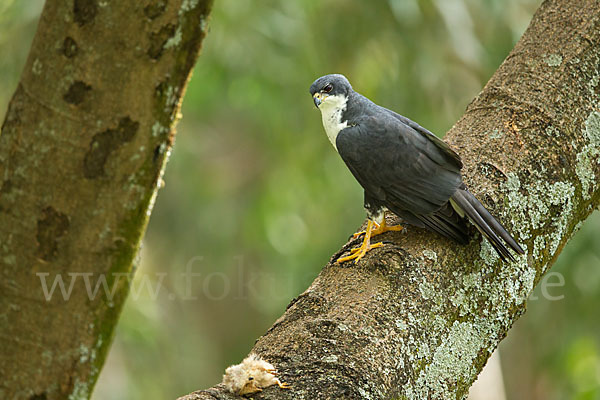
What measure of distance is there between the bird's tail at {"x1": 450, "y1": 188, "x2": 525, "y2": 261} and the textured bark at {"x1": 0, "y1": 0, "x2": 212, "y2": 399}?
1.38 metres

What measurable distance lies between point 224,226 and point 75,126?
855 centimetres

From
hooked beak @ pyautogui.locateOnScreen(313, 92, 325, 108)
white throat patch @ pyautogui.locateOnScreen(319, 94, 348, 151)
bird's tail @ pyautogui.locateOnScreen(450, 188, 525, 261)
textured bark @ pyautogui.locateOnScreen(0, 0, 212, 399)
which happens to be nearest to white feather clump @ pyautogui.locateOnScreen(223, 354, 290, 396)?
textured bark @ pyautogui.locateOnScreen(0, 0, 212, 399)

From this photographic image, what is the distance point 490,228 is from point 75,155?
5.00ft

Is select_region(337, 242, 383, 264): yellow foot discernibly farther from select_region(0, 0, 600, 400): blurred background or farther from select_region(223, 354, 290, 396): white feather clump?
select_region(0, 0, 600, 400): blurred background

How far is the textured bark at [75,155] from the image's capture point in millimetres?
1162

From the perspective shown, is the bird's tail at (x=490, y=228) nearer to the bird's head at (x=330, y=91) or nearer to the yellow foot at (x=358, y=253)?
the yellow foot at (x=358, y=253)

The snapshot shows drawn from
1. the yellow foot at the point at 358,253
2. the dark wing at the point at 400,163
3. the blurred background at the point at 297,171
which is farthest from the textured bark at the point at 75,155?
the blurred background at the point at 297,171

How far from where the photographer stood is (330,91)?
3.09 m

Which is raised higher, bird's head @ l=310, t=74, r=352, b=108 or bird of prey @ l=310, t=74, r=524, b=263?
bird's head @ l=310, t=74, r=352, b=108

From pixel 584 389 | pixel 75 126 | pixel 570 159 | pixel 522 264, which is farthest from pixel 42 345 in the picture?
pixel 584 389

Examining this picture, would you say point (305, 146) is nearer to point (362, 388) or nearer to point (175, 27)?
point (362, 388)

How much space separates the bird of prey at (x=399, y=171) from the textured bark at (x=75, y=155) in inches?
49.7

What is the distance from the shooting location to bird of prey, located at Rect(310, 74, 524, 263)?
2.36m

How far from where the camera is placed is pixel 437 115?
7.47 m
